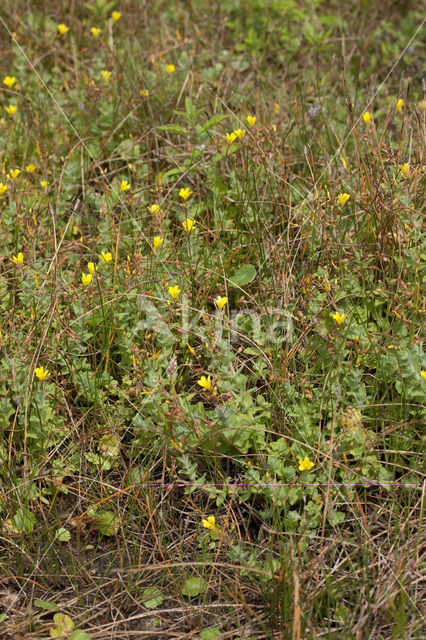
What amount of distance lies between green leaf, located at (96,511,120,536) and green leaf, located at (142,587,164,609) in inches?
9.6

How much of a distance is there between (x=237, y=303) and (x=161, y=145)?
1307 mm

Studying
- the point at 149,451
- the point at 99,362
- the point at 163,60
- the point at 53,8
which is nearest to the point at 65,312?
the point at 99,362

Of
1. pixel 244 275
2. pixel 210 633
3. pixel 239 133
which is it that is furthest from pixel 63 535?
pixel 239 133

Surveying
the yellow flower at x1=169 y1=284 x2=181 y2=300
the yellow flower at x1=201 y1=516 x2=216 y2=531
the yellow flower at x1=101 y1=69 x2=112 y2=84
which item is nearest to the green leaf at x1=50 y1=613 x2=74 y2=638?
the yellow flower at x1=201 y1=516 x2=216 y2=531

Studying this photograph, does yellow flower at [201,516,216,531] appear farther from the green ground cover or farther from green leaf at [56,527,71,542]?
green leaf at [56,527,71,542]

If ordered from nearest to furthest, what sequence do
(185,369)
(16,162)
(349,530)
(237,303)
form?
(349,530)
(185,369)
(237,303)
(16,162)

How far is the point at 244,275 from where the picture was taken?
117 inches

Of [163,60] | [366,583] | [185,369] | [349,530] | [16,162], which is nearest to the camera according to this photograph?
[366,583]

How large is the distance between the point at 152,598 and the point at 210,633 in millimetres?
225

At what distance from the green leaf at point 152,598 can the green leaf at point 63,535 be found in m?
0.33

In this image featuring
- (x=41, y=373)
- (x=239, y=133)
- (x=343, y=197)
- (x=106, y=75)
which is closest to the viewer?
(x=41, y=373)

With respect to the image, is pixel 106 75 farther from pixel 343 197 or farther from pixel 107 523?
pixel 107 523

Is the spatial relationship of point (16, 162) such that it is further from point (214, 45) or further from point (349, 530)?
point (349, 530)

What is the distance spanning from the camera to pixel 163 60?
4.43 m
